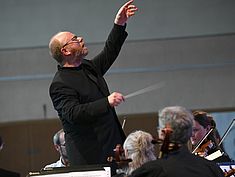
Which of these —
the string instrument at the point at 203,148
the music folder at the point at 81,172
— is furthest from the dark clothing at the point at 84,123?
the string instrument at the point at 203,148

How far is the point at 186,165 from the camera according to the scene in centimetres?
268

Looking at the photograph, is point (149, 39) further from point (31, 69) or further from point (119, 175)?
point (119, 175)

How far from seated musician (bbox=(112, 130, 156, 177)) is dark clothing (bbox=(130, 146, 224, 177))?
Result: 19.9 inches

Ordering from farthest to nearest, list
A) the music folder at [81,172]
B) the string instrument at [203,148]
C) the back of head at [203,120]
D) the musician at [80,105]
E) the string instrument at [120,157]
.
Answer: the back of head at [203,120], the string instrument at [203,148], the musician at [80,105], the music folder at [81,172], the string instrument at [120,157]

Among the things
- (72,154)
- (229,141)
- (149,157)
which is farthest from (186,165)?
(229,141)

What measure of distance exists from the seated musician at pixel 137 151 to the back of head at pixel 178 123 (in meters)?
0.53

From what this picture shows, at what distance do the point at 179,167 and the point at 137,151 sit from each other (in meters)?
0.63

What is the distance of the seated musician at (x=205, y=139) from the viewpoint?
155 inches

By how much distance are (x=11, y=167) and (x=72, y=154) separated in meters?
4.69

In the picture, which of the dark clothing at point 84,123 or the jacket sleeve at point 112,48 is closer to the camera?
the dark clothing at point 84,123

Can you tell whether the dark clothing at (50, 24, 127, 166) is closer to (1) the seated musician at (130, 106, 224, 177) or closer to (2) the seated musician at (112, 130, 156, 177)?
(2) the seated musician at (112, 130, 156, 177)

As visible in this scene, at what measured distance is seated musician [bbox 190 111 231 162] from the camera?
395 cm

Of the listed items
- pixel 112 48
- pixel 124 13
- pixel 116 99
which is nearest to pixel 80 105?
pixel 116 99

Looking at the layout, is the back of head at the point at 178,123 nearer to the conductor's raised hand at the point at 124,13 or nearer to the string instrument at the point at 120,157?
the string instrument at the point at 120,157
